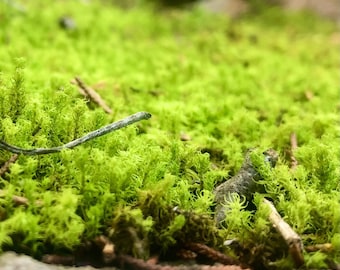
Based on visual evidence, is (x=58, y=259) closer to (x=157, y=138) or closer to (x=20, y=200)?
(x=20, y=200)

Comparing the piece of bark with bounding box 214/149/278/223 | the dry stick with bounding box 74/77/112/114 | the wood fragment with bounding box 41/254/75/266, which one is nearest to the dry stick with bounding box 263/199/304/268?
the piece of bark with bounding box 214/149/278/223

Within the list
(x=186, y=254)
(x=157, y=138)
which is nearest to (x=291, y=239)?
(x=186, y=254)

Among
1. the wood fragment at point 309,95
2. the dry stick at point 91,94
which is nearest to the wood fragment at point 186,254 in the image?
the dry stick at point 91,94

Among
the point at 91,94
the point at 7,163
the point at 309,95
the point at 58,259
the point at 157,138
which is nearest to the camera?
the point at 58,259

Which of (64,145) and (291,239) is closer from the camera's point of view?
(291,239)

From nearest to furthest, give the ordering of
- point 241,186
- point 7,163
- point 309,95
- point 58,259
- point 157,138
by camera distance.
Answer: point 58,259 < point 7,163 < point 241,186 < point 157,138 < point 309,95

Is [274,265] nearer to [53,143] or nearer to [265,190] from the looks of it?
[265,190]

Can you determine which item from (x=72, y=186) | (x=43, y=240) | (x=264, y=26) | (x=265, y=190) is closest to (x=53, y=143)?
(x=72, y=186)

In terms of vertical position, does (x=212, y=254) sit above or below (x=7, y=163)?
below
